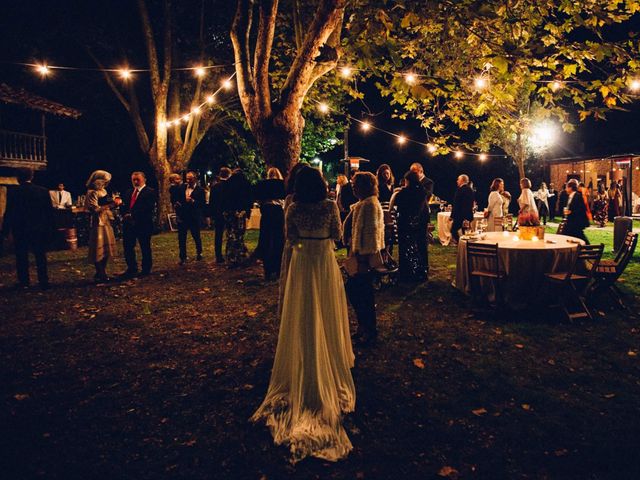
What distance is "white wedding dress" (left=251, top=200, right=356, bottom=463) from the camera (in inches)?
131

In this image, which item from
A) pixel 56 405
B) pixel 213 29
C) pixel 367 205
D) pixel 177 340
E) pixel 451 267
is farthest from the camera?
pixel 213 29

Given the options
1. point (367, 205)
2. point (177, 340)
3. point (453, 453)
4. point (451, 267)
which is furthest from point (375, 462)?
point (451, 267)

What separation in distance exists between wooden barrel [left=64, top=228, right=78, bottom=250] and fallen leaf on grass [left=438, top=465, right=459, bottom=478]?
524 inches

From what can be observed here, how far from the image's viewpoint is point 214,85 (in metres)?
19.9

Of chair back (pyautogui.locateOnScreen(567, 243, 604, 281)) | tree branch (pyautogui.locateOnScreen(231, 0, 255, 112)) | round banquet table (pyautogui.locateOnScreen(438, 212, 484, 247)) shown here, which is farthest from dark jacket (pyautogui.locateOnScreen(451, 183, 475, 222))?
tree branch (pyautogui.locateOnScreen(231, 0, 255, 112))

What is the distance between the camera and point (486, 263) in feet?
22.1

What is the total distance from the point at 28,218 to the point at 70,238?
5862mm

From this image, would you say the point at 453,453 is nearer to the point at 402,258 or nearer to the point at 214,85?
the point at 402,258

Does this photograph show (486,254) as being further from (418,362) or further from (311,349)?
(311,349)

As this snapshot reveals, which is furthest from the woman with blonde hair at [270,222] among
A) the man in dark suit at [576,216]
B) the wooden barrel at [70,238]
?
the wooden barrel at [70,238]

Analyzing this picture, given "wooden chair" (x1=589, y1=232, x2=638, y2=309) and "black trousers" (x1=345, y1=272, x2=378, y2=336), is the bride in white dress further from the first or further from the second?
"wooden chair" (x1=589, y1=232, x2=638, y2=309)

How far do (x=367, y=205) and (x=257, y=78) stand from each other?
240 inches

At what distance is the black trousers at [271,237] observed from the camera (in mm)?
8586

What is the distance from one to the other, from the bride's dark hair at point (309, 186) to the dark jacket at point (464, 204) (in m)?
6.96
